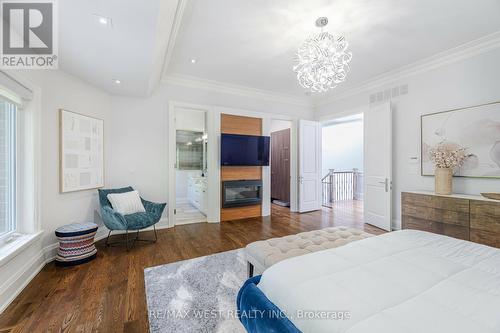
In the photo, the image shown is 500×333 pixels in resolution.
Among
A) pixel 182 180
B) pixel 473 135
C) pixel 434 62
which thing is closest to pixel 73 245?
pixel 182 180

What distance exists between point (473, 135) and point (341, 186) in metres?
4.49

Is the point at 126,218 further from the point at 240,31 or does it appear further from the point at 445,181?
the point at 445,181

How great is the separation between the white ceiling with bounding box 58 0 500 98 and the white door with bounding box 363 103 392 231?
38.5 inches

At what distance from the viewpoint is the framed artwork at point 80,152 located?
2.89m

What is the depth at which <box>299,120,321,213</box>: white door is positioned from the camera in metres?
5.31

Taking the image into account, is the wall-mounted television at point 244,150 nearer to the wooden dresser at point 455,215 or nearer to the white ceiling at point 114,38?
the white ceiling at point 114,38

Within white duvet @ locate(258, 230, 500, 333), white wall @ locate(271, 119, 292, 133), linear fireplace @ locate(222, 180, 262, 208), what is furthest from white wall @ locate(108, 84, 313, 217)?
white duvet @ locate(258, 230, 500, 333)

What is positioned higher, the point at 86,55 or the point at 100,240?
the point at 86,55

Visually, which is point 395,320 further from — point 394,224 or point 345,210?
point 345,210

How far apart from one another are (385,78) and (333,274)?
4.32 meters

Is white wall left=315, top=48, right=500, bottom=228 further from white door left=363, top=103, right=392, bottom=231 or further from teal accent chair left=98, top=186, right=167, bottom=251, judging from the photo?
teal accent chair left=98, top=186, right=167, bottom=251

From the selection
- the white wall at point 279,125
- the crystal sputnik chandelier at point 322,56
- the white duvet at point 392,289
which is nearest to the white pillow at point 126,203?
the white duvet at point 392,289

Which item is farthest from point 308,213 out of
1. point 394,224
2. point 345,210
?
point 394,224

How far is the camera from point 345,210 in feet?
18.5
